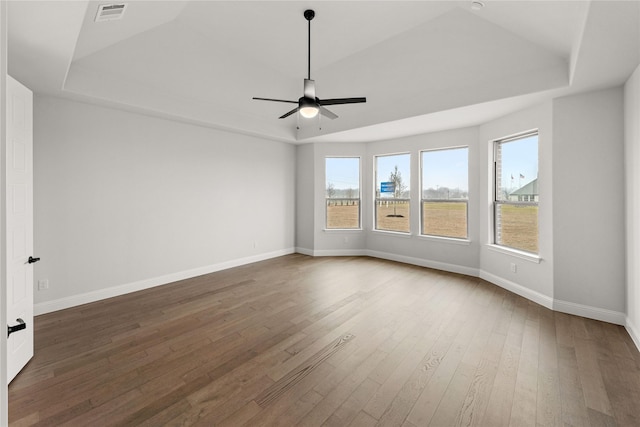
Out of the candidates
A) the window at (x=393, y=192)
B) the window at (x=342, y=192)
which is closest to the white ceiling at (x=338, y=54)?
the window at (x=393, y=192)

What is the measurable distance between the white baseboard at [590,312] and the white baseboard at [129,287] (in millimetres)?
4996

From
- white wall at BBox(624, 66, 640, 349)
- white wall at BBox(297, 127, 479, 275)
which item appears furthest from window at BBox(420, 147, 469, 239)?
white wall at BBox(624, 66, 640, 349)

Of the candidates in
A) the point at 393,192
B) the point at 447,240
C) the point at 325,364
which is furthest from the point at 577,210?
the point at 325,364

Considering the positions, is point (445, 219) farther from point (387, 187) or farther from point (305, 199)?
point (305, 199)

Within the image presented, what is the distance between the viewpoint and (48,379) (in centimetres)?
213

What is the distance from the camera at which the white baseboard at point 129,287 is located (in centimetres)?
336

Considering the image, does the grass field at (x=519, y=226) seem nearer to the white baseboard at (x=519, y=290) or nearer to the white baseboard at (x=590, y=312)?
the white baseboard at (x=519, y=290)

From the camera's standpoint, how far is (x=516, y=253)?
13.1ft

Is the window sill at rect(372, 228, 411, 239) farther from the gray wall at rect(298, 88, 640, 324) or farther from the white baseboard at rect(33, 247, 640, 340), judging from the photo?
the gray wall at rect(298, 88, 640, 324)

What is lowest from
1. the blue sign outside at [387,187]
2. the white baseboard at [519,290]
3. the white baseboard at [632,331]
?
the white baseboard at [632,331]

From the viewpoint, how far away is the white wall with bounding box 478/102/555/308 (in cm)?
348

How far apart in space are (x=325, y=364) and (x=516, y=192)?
3.82 m

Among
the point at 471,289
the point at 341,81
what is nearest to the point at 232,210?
the point at 341,81

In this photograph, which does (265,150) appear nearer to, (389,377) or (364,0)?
(364,0)
